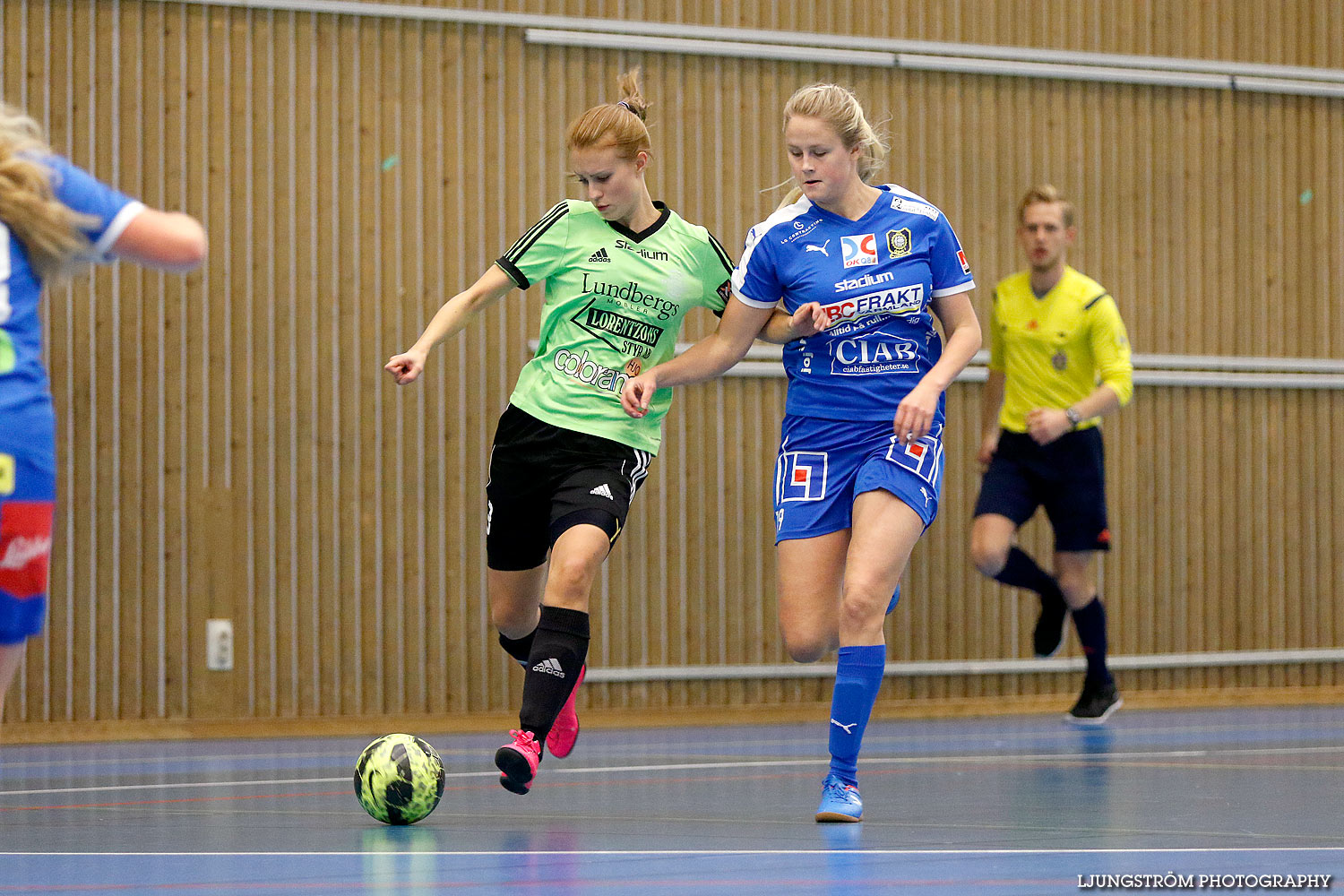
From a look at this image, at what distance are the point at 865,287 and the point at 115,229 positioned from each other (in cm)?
225

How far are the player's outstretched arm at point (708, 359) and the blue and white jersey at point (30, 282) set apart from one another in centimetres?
206

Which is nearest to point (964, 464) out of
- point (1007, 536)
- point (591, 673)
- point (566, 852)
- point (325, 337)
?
point (1007, 536)

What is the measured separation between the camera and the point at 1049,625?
804cm

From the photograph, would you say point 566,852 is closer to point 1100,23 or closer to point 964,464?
point 964,464

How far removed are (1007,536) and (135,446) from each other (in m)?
3.76

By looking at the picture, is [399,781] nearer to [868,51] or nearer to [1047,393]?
[1047,393]

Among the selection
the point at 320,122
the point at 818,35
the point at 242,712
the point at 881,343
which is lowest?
the point at 242,712

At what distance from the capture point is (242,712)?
7.70 metres

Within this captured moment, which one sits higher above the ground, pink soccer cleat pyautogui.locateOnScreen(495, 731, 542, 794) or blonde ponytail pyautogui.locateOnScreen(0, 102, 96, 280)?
blonde ponytail pyautogui.locateOnScreen(0, 102, 96, 280)

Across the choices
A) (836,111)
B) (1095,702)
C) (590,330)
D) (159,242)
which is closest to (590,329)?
(590,330)

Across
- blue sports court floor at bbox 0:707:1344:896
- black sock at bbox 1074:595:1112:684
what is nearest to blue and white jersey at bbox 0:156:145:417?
blue sports court floor at bbox 0:707:1344:896

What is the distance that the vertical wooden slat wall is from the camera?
7.58 meters

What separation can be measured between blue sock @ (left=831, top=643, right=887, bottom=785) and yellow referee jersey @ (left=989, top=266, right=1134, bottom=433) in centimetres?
345

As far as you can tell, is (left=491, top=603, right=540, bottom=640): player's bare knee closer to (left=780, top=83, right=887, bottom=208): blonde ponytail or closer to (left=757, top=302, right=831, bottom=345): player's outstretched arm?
(left=757, top=302, right=831, bottom=345): player's outstretched arm
